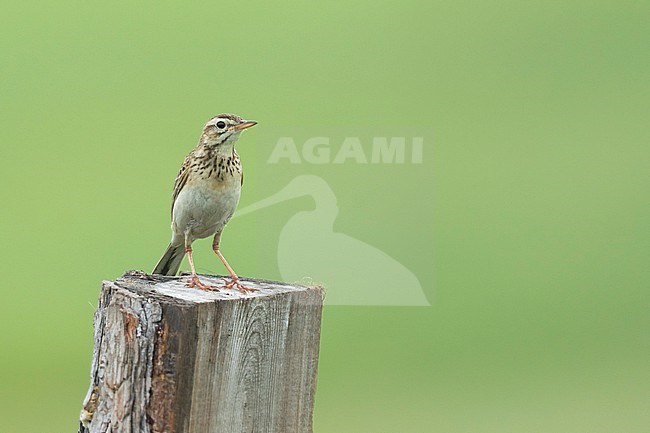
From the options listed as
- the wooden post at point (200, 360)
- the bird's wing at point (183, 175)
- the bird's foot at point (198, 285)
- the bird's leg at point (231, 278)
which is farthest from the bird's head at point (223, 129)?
the wooden post at point (200, 360)

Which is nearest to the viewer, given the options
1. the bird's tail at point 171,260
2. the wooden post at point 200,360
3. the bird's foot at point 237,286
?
the wooden post at point 200,360

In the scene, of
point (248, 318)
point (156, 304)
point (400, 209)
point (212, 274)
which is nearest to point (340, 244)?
point (400, 209)

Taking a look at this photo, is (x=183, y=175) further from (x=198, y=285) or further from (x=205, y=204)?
(x=198, y=285)

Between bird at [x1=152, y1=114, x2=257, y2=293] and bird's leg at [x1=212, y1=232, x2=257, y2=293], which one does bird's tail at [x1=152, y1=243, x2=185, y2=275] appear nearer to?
bird at [x1=152, y1=114, x2=257, y2=293]

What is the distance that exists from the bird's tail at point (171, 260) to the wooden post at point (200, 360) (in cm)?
89

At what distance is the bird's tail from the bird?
0.05m

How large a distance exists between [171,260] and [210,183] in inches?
20.3

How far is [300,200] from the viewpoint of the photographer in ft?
11.8

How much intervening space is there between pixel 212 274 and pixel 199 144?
607 millimetres

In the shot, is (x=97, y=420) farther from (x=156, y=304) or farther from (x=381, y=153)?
(x=381, y=153)

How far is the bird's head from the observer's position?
370 centimetres

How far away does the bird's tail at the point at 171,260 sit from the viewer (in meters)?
4.04

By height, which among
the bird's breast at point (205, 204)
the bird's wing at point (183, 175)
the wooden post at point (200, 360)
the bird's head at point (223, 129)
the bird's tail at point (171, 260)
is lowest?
the wooden post at point (200, 360)

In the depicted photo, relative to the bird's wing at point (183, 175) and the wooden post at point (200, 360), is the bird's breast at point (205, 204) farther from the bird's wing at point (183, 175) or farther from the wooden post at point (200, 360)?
the wooden post at point (200, 360)
